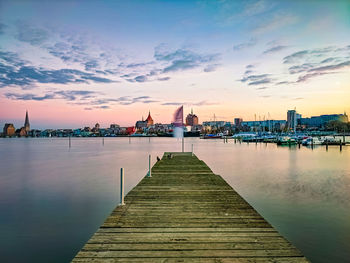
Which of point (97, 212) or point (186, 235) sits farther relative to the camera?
point (97, 212)

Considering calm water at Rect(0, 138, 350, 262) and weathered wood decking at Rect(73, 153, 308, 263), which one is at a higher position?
weathered wood decking at Rect(73, 153, 308, 263)

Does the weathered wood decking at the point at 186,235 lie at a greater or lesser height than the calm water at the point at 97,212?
greater

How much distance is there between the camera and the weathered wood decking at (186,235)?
4.97m

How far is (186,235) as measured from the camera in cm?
596

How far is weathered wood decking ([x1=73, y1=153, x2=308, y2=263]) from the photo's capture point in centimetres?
497

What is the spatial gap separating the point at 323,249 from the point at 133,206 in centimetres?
674

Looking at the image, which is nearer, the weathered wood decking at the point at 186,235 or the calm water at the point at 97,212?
the weathered wood decking at the point at 186,235

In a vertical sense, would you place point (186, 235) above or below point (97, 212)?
above

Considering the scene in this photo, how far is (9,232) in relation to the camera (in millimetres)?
10531

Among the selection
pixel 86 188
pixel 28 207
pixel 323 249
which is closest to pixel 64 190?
pixel 86 188

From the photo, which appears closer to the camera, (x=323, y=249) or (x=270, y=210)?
(x=323, y=249)

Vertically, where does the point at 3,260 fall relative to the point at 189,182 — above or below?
below

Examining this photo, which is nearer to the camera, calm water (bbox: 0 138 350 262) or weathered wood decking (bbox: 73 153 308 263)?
weathered wood decking (bbox: 73 153 308 263)

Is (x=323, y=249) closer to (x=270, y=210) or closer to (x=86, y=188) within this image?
(x=270, y=210)
